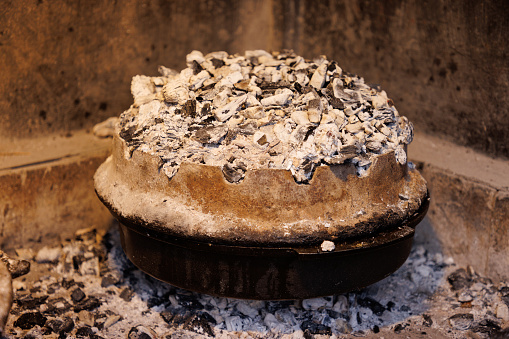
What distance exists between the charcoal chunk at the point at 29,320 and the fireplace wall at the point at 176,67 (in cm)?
56

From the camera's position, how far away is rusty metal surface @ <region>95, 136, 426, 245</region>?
1.86m

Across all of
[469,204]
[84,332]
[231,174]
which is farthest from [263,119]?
[469,204]

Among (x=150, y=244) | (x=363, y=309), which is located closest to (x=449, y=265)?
(x=363, y=309)

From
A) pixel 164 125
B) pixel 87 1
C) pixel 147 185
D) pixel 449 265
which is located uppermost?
pixel 87 1

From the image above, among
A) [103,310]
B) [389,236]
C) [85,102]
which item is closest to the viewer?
[389,236]

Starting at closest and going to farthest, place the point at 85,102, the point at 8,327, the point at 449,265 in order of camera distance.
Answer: the point at 8,327, the point at 449,265, the point at 85,102

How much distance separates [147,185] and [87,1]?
4.20 feet

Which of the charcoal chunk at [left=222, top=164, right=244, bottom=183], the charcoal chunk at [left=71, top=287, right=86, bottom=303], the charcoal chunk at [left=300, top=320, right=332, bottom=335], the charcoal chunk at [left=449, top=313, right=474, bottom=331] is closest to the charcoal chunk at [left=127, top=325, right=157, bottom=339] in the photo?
the charcoal chunk at [left=71, top=287, right=86, bottom=303]

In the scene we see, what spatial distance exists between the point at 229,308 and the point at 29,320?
2.68ft

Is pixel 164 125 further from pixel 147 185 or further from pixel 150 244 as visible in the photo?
pixel 150 244

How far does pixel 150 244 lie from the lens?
6.79ft

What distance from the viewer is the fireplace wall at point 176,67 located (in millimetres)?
2607

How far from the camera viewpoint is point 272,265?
1.92 meters

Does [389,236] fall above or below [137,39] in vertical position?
below
